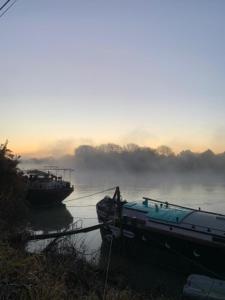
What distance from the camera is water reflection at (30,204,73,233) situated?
112 feet

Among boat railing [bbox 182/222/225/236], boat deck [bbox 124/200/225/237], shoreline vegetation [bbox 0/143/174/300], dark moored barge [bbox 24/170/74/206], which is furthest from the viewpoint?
dark moored barge [bbox 24/170/74/206]

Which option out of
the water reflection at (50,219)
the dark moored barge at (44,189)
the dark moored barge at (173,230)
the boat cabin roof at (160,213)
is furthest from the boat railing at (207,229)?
the dark moored barge at (44,189)

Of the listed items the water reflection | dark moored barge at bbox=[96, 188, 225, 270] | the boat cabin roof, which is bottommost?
the water reflection

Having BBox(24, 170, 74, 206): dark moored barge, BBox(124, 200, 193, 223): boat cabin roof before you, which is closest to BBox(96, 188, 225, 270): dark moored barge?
BBox(124, 200, 193, 223): boat cabin roof

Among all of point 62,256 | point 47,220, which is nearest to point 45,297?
point 62,256

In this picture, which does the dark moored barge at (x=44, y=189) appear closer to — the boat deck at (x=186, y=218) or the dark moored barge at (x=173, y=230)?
the dark moored barge at (x=173, y=230)

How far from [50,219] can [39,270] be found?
32367mm

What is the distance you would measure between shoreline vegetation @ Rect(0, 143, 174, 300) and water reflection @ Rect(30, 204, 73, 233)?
13.5m

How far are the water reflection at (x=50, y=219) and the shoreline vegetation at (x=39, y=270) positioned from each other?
1350 centimetres

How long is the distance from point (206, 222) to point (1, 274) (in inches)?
690

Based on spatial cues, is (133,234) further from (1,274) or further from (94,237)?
(1,274)

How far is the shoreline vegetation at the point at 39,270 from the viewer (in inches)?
241

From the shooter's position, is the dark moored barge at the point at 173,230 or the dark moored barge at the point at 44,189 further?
the dark moored barge at the point at 44,189

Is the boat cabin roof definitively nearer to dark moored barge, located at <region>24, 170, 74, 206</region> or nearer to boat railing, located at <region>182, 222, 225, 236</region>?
boat railing, located at <region>182, 222, 225, 236</region>
